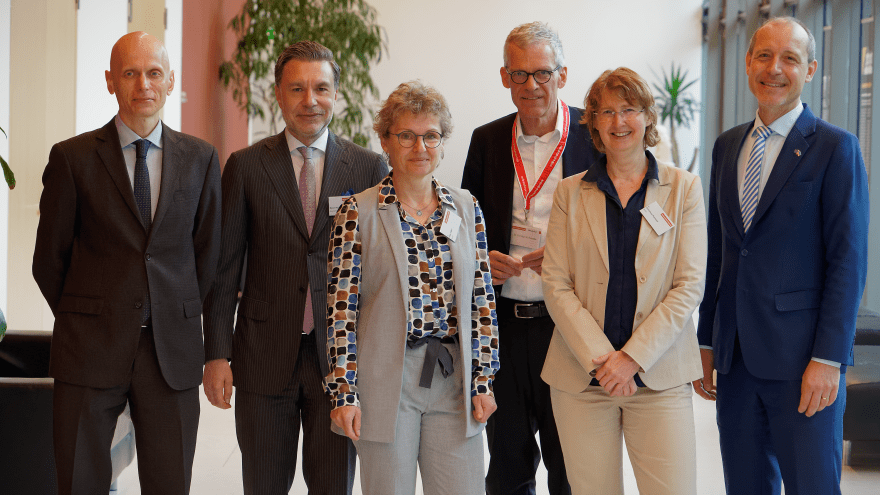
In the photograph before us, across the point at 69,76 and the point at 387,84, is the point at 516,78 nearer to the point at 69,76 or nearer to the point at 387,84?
the point at 69,76

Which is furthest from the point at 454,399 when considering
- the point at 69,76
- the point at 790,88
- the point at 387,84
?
the point at 387,84

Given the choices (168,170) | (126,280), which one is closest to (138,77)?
(168,170)

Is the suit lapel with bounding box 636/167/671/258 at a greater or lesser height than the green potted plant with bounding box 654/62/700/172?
lesser

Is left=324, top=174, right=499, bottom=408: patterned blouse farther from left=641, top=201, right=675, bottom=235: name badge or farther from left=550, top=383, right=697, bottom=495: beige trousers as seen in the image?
left=641, top=201, right=675, bottom=235: name badge

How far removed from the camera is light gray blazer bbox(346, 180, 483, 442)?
6.55ft

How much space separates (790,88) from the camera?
2.28 metres

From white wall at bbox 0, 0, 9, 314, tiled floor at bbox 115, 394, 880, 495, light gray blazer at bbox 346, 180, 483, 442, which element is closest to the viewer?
light gray blazer at bbox 346, 180, 483, 442

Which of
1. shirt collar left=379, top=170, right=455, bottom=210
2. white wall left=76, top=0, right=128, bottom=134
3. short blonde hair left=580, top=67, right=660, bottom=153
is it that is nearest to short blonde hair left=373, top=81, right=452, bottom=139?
shirt collar left=379, top=170, right=455, bottom=210

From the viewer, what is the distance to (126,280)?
2.24 metres

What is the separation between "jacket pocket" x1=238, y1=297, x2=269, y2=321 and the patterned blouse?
0.35 m

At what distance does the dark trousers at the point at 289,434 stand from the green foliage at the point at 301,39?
16.9ft

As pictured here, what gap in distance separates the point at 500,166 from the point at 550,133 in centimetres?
21

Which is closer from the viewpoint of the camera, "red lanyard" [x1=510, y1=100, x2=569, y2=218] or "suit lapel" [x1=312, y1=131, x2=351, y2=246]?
"suit lapel" [x1=312, y1=131, x2=351, y2=246]

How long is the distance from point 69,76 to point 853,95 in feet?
17.7
